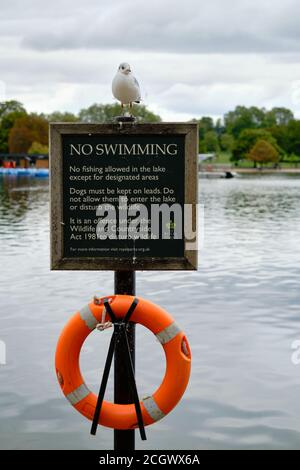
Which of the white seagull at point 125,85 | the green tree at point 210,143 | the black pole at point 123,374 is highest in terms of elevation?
the green tree at point 210,143

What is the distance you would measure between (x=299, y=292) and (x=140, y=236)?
881cm

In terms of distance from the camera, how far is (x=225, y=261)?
18.4m

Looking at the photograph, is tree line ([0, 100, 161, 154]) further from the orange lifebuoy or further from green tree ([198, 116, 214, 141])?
the orange lifebuoy

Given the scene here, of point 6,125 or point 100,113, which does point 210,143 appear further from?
point 6,125

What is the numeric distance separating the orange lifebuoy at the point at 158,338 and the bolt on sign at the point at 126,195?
0.95 ft

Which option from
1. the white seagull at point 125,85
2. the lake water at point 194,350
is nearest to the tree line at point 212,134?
the lake water at point 194,350

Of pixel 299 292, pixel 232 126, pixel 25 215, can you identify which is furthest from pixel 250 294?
pixel 232 126

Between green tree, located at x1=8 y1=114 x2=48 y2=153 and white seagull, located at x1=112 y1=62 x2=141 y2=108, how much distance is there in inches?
5288

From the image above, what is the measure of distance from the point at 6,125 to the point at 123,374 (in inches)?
5829

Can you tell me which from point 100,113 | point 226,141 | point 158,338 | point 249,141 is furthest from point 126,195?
point 226,141

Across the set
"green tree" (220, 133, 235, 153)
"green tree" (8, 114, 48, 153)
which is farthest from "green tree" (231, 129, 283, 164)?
"green tree" (8, 114, 48, 153)

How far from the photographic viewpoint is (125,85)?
230 inches

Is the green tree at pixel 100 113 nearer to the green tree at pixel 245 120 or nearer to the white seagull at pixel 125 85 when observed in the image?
the green tree at pixel 245 120

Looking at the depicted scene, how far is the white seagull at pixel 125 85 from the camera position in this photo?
584 cm
